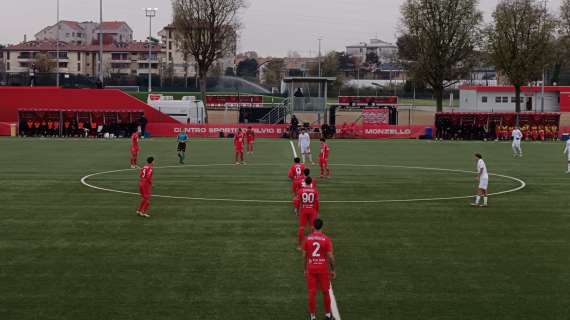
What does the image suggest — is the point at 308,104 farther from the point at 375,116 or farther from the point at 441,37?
the point at 441,37

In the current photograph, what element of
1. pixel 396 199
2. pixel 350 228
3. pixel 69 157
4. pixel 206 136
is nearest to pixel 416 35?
pixel 206 136

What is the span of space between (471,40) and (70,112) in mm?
48702

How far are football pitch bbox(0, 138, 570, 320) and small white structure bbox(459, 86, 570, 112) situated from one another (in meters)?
64.1

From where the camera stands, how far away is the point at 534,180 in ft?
116

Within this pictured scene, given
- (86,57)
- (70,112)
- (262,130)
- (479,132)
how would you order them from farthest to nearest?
(86,57)
(479,132)
(262,130)
(70,112)

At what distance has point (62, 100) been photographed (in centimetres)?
7288

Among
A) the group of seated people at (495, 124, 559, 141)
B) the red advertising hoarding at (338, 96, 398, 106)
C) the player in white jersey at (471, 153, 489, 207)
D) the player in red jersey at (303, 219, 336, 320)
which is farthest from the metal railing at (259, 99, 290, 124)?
the player in red jersey at (303, 219, 336, 320)

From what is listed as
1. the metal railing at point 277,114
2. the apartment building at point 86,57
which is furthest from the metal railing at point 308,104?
the apartment building at point 86,57

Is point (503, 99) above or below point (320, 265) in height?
above

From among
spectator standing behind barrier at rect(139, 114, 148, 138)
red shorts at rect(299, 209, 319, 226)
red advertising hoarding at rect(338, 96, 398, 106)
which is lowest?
red shorts at rect(299, 209, 319, 226)

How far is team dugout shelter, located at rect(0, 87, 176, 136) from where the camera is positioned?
A: 228ft

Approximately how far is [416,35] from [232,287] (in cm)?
8054

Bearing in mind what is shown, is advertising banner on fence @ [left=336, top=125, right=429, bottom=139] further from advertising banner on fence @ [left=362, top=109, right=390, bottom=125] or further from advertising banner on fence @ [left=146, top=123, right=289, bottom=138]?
advertising banner on fence @ [left=146, top=123, right=289, bottom=138]

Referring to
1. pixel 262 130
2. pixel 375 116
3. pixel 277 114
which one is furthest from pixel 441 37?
pixel 262 130
